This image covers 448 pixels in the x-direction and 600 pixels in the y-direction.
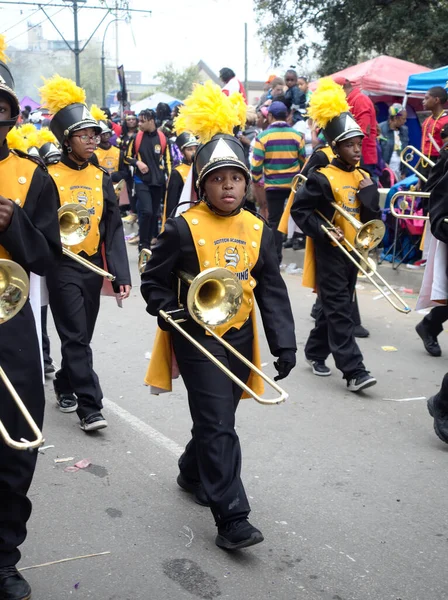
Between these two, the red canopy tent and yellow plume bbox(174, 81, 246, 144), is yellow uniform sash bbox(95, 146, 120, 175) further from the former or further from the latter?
yellow plume bbox(174, 81, 246, 144)

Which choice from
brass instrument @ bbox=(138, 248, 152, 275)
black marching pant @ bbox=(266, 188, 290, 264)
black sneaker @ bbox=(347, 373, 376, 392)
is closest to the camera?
brass instrument @ bbox=(138, 248, 152, 275)

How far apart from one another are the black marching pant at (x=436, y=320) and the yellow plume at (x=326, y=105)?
1.89 metres

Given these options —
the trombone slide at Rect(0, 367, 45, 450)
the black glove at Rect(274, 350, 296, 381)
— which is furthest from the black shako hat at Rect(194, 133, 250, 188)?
the trombone slide at Rect(0, 367, 45, 450)

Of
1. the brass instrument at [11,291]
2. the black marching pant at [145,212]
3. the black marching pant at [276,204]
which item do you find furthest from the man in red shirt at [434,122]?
the brass instrument at [11,291]

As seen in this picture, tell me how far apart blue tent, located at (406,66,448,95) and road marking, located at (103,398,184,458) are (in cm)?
870

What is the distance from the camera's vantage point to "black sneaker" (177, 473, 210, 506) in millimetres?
4359

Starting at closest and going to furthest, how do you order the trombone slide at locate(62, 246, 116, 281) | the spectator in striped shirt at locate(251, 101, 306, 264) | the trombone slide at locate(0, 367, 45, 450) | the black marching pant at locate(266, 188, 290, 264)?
1. the trombone slide at locate(0, 367, 45, 450)
2. the trombone slide at locate(62, 246, 116, 281)
3. the spectator in striped shirt at locate(251, 101, 306, 264)
4. the black marching pant at locate(266, 188, 290, 264)

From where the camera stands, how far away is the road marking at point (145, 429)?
5.17 metres

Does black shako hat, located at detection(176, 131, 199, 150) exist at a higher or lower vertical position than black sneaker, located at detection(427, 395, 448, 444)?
higher

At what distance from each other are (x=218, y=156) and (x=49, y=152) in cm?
354

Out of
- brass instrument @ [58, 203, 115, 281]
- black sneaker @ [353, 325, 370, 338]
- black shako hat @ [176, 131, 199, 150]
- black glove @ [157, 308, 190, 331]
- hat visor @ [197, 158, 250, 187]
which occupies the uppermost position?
hat visor @ [197, 158, 250, 187]

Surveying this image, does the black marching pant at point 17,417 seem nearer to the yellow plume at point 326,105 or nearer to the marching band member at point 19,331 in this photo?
the marching band member at point 19,331

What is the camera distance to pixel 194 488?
4445 millimetres

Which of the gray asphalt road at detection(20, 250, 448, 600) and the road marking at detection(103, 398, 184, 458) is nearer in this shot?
the gray asphalt road at detection(20, 250, 448, 600)
